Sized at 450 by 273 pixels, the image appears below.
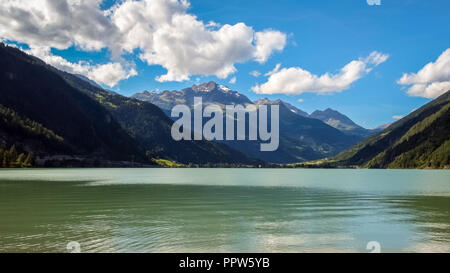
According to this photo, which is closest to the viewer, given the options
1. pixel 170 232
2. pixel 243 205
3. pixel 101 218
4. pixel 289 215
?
pixel 170 232

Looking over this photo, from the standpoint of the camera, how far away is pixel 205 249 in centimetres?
2698

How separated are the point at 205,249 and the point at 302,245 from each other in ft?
24.8
